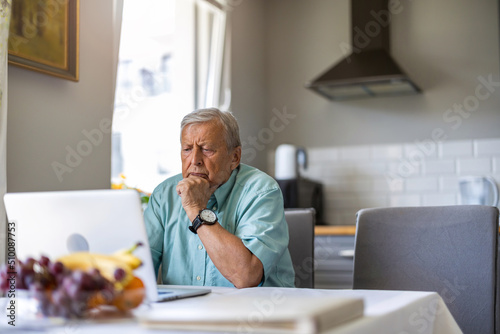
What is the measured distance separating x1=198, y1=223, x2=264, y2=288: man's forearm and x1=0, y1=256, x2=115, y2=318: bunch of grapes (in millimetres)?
602

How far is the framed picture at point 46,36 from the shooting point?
1849mm

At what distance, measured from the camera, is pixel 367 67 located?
340 centimetres

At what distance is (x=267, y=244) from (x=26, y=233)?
63cm

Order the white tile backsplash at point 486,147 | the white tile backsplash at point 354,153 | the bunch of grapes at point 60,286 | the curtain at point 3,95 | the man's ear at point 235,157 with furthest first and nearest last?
the white tile backsplash at point 354,153 < the white tile backsplash at point 486,147 < the man's ear at point 235,157 < the curtain at point 3,95 < the bunch of grapes at point 60,286

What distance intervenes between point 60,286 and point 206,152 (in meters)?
0.97

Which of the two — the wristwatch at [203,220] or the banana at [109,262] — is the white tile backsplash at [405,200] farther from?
the banana at [109,262]

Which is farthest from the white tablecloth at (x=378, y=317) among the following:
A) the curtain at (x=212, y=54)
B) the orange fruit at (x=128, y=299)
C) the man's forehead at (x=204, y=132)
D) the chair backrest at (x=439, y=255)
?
the curtain at (x=212, y=54)

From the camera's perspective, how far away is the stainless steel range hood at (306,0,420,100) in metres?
3.34

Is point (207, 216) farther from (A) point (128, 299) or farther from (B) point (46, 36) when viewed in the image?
(B) point (46, 36)

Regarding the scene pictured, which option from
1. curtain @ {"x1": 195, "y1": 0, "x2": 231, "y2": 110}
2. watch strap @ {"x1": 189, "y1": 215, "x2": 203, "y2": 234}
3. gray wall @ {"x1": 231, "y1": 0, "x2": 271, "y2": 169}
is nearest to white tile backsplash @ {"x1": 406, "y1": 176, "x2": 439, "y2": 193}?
gray wall @ {"x1": 231, "y1": 0, "x2": 271, "y2": 169}

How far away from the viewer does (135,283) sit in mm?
907

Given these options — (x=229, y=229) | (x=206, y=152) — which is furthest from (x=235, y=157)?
(x=229, y=229)

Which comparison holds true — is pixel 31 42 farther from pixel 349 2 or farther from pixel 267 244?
pixel 349 2

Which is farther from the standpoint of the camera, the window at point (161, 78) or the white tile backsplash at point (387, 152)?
the white tile backsplash at point (387, 152)
